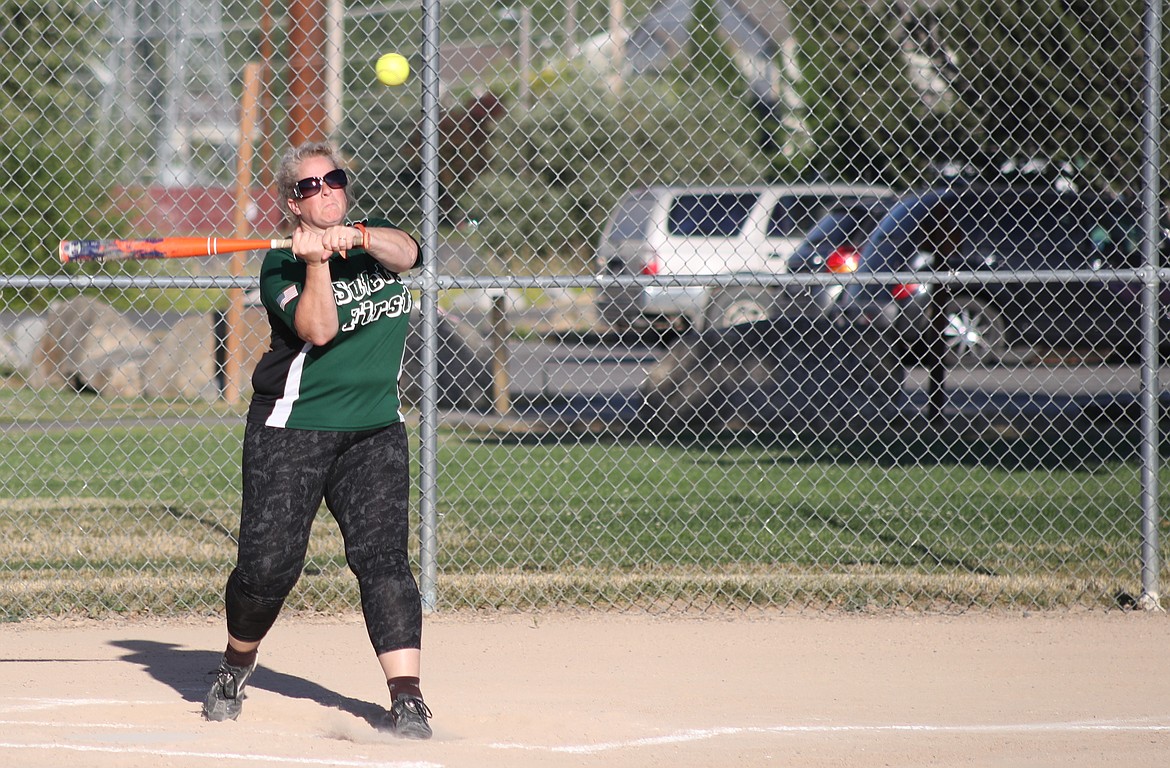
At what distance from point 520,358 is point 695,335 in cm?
517

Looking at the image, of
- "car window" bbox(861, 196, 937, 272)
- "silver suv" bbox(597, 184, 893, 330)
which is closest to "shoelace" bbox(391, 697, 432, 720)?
"car window" bbox(861, 196, 937, 272)

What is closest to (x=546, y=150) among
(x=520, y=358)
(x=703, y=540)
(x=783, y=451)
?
(x=520, y=358)

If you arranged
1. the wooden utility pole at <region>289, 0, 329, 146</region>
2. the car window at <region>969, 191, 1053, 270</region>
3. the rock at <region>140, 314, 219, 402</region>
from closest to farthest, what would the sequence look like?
the wooden utility pole at <region>289, 0, 329, 146</region> → the car window at <region>969, 191, 1053, 270</region> → the rock at <region>140, 314, 219, 402</region>

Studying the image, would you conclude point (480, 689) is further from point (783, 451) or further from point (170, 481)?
point (783, 451)

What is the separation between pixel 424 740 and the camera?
3.61 metres

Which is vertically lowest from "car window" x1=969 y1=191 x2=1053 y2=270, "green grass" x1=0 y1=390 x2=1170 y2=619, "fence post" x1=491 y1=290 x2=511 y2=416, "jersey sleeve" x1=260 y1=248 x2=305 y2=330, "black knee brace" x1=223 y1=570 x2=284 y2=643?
"black knee brace" x1=223 y1=570 x2=284 y2=643

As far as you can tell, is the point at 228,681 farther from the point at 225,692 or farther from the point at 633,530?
the point at 633,530

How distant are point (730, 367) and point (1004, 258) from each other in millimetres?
2271

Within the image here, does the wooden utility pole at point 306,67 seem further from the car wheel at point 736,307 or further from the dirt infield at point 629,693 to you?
the dirt infield at point 629,693

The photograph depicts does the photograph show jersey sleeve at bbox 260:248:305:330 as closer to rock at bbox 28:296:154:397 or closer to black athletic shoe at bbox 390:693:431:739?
black athletic shoe at bbox 390:693:431:739

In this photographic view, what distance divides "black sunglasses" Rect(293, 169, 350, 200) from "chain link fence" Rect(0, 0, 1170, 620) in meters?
1.40

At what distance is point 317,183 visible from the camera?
3471 mm

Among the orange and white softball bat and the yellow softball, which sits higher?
the yellow softball

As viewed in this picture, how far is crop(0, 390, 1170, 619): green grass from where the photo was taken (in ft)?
17.5
